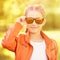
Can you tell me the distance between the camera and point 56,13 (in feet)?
5.00

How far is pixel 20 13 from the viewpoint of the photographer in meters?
1.43

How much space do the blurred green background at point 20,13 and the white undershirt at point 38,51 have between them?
10.5 inches

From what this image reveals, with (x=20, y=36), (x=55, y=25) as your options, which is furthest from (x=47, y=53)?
(x=55, y=25)

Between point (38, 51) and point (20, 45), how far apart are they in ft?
0.31

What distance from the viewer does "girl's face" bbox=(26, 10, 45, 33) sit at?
1161 millimetres

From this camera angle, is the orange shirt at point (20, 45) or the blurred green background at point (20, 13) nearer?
the orange shirt at point (20, 45)

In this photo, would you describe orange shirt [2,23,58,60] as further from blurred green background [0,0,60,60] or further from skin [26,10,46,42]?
blurred green background [0,0,60,60]

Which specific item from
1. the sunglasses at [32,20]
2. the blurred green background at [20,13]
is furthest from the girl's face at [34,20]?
the blurred green background at [20,13]

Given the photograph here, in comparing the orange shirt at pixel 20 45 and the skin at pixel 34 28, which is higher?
the skin at pixel 34 28

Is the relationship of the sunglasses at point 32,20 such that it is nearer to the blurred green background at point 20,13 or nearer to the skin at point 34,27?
the skin at point 34,27

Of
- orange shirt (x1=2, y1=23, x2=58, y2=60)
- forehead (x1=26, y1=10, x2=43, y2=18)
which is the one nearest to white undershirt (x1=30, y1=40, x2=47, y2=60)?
orange shirt (x1=2, y1=23, x2=58, y2=60)

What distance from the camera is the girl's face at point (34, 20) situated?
116 cm

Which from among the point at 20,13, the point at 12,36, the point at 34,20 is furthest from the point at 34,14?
the point at 20,13

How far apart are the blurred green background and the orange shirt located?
261 mm
